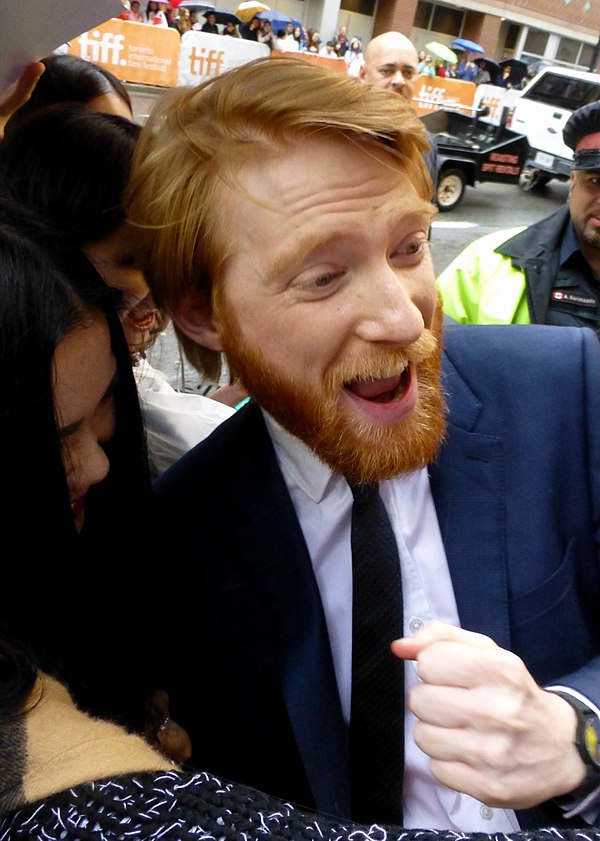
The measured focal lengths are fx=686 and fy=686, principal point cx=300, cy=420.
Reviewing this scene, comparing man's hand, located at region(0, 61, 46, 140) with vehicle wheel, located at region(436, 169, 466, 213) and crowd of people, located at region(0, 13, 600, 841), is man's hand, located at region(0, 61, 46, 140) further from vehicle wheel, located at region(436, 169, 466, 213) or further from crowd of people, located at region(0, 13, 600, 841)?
vehicle wheel, located at region(436, 169, 466, 213)

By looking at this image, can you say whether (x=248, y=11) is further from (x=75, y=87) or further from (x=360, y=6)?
(x=75, y=87)

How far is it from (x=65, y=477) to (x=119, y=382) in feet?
1.13

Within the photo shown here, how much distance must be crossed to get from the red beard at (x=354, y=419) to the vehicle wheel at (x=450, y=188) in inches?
367

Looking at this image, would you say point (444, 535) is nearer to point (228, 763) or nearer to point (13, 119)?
point (228, 763)

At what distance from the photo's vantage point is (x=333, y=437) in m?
1.29

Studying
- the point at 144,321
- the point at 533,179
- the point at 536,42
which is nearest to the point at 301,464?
the point at 144,321

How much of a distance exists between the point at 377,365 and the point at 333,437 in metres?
0.16

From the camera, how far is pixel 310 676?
1.33 meters

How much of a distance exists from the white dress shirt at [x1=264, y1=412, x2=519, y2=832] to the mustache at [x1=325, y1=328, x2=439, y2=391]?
0.21m

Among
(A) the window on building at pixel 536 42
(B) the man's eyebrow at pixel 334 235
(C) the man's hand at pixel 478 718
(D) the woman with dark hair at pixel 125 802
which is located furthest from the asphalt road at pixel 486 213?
(A) the window on building at pixel 536 42

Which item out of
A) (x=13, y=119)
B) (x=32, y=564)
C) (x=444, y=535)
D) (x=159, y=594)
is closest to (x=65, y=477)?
(x=32, y=564)

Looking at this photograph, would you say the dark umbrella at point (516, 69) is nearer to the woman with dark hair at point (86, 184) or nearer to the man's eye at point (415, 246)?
the woman with dark hair at point (86, 184)

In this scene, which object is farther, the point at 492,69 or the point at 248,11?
the point at 492,69

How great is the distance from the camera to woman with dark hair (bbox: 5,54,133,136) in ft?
6.68
